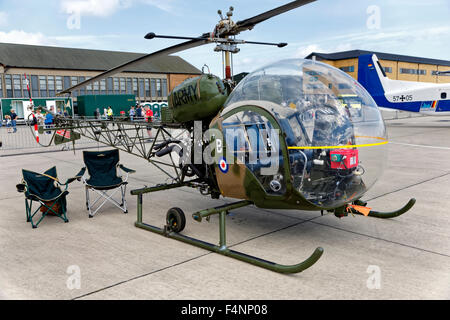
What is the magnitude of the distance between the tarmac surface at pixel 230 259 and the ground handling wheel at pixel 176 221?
0.22 meters

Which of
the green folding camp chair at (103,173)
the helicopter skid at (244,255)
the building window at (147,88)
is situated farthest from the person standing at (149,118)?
the building window at (147,88)

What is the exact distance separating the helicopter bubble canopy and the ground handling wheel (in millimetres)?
1295

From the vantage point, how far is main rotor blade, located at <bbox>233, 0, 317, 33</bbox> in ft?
12.4

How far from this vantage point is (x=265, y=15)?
4215 mm

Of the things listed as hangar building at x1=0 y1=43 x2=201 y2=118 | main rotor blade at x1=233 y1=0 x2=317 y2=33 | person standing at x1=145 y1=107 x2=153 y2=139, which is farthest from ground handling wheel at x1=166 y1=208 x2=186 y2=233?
hangar building at x1=0 y1=43 x2=201 y2=118

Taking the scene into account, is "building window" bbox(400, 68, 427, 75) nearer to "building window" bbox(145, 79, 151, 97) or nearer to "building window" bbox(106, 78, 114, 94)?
"building window" bbox(145, 79, 151, 97)

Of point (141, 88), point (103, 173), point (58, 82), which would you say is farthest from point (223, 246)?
point (141, 88)

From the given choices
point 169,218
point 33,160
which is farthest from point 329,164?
point 33,160

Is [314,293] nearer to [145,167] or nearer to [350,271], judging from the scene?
[350,271]

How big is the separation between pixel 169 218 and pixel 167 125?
5.60 ft

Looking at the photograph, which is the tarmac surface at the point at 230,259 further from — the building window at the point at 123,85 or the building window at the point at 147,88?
the building window at the point at 147,88

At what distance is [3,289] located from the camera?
3.66m

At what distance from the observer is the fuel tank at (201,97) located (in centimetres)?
517

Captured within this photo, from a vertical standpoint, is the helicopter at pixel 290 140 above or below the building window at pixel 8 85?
below
